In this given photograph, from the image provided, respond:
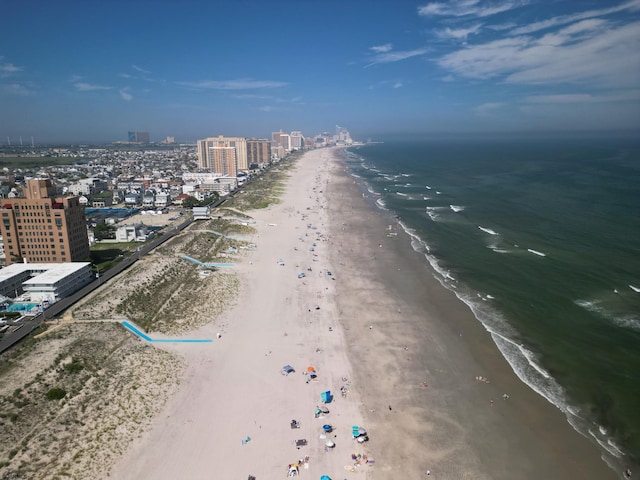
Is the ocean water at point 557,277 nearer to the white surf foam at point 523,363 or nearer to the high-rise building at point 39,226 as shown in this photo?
the white surf foam at point 523,363

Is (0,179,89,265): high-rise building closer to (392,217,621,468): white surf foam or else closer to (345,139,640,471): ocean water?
(392,217,621,468): white surf foam

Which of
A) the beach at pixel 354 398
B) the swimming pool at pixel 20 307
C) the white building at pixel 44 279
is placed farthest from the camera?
the white building at pixel 44 279

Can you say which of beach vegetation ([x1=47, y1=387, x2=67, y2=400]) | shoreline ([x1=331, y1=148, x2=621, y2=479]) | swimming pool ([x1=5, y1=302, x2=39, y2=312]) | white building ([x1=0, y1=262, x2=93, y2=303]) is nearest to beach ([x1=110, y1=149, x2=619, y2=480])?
shoreline ([x1=331, y1=148, x2=621, y2=479])

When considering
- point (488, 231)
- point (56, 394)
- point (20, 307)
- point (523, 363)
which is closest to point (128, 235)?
point (20, 307)

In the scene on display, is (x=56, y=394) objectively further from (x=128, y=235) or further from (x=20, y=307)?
(x=128, y=235)

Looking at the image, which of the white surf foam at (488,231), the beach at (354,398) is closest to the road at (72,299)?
the beach at (354,398)

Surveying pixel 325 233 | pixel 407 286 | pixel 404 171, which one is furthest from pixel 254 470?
pixel 404 171

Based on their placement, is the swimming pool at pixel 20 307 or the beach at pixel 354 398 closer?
the beach at pixel 354 398

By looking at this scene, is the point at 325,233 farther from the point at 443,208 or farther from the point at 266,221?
the point at 443,208
